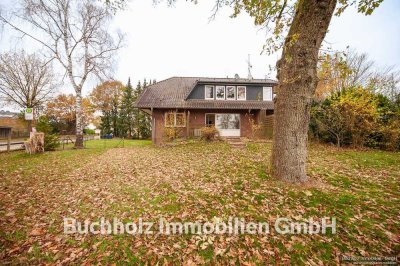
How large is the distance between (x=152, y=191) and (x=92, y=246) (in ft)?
6.48

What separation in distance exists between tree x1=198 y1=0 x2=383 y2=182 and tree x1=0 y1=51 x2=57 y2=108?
24.4m

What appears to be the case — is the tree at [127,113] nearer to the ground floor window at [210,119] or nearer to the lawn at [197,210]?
the ground floor window at [210,119]

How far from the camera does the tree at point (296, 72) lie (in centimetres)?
425

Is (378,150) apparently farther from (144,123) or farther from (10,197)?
(144,123)

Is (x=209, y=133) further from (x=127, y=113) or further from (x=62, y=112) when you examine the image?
(x=62, y=112)

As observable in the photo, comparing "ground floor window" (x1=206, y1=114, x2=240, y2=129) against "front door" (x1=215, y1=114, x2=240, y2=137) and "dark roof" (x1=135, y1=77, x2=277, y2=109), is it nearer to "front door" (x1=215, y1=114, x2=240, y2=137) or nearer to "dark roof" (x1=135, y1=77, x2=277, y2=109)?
"front door" (x1=215, y1=114, x2=240, y2=137)

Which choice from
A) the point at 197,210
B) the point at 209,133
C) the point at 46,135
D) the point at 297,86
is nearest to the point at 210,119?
the point at 209,133

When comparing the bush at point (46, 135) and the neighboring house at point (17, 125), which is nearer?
the bush at point (46, 135)

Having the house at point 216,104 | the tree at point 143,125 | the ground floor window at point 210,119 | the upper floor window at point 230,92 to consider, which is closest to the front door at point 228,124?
the house at point 216,104

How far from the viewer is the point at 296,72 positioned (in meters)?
4.45

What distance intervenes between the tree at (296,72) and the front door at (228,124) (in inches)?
496

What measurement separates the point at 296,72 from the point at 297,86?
1.16ft

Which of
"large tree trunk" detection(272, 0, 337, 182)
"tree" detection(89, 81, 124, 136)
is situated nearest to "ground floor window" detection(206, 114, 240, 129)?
"large tree trunk" detection(272, 0, 337, 182)

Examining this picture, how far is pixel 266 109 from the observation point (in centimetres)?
1650
